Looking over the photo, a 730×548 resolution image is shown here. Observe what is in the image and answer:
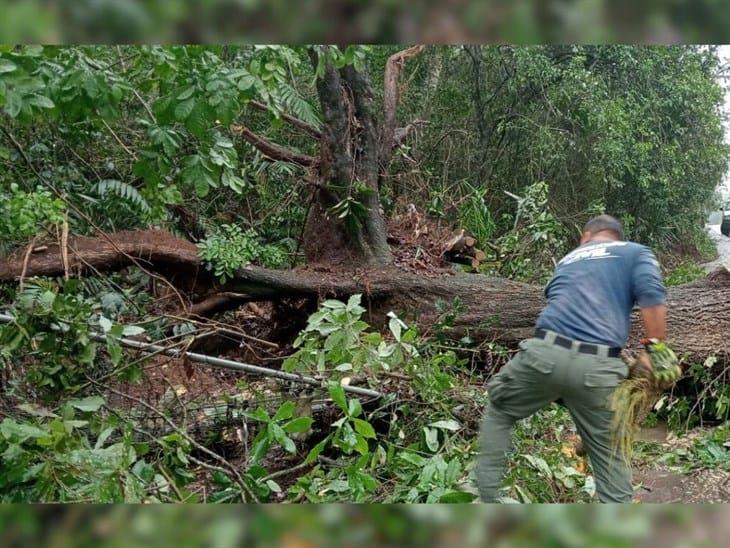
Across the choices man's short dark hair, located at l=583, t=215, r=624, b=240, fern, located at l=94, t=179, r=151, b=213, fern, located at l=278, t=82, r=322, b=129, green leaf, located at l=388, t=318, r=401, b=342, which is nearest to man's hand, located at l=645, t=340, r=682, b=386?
man's short dark hair, located at l=583, t=215, r=624, b=240

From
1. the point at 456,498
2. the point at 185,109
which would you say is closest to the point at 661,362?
the point at 456,498

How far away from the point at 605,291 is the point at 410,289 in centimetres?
373

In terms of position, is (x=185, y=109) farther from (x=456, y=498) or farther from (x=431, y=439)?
(x=431, y=439)

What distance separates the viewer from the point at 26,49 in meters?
2.20

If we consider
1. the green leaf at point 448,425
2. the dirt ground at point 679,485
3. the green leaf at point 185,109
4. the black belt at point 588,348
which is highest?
the green leaf at point 185,109

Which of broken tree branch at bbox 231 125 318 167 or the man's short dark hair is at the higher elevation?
broken tree branch at bbox 231 125 318 167

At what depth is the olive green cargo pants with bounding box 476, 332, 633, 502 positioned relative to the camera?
279 centimetres

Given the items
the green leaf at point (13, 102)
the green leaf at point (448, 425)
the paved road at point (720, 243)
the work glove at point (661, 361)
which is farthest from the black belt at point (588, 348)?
the paved road at point (720, 243)

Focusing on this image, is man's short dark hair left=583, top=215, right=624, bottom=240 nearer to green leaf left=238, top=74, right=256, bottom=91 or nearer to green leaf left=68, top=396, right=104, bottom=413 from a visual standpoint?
green leaf left=238, top=74, right=256, bottom=91

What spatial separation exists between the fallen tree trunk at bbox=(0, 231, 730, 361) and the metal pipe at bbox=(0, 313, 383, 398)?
5.92 feet

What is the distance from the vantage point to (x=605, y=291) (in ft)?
9.18

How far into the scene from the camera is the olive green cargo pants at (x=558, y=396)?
9.16 feet

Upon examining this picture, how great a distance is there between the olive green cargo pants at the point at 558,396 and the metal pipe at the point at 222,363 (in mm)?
1211

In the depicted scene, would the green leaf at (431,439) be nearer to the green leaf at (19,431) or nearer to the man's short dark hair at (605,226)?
the man's short dark hair at (605,226)
